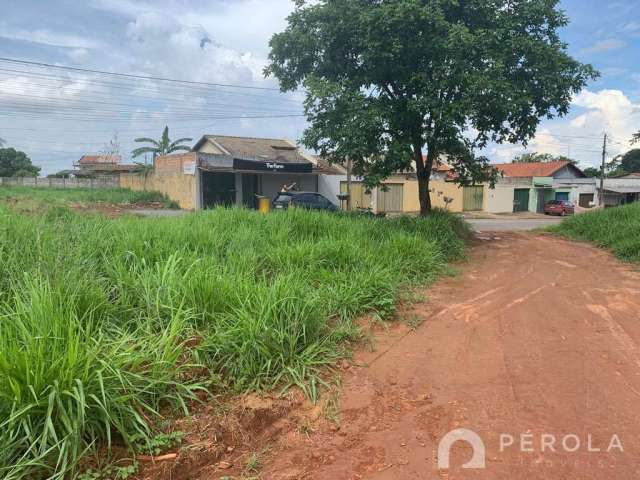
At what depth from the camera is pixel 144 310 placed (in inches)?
163

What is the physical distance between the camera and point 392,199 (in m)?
34.3

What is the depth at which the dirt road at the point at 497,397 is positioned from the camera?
2766 mm

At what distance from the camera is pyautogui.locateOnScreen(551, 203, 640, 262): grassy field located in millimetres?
10609

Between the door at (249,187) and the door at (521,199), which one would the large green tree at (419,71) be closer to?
A: the door at (249,187)

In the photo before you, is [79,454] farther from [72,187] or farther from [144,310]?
[72,187]

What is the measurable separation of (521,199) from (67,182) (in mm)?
38857

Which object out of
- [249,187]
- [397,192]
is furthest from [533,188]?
[249,187]

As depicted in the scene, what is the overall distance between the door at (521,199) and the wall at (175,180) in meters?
28.5

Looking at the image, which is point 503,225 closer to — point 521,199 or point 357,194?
point 357,194

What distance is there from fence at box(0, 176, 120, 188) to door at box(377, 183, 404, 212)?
68.7 feet

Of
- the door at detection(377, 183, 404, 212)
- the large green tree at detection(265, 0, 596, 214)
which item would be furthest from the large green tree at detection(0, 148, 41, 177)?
the large green tree at detection(265, 0, 596, 214)

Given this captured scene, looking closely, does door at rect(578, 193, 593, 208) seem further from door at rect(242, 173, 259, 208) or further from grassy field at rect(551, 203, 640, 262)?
A: door at rect(242, 173, 259, 208)

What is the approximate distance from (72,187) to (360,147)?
33.0 m

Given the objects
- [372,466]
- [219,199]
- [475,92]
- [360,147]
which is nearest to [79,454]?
[372,466]
